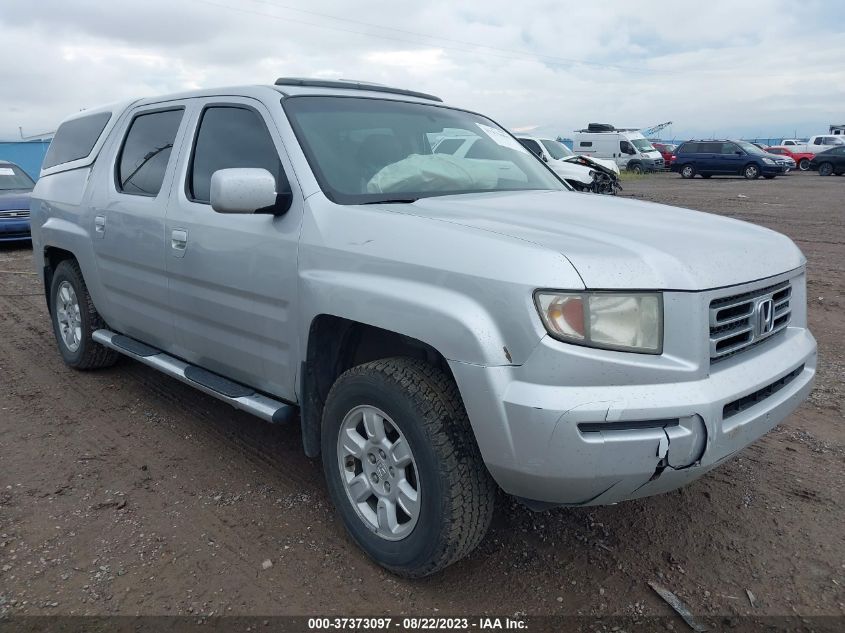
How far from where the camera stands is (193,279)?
3.57 m

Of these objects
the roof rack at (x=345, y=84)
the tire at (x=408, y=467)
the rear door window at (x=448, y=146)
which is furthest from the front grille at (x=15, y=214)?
the tire at (x=408, y=467)

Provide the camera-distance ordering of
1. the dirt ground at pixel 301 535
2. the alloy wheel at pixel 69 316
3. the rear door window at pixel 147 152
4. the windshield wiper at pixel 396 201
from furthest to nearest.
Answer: the alloy wheel at pixel 69 316
the rear door window at pixel 147 152
the windshield wiper at pixel 396 201
the dirt ground at pixel 301 535

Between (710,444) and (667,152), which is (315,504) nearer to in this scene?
(710,444)

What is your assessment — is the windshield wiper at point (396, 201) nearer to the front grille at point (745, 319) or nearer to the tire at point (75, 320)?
the front grille at point (745, 319)

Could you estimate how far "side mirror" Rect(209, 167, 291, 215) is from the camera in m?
2.85

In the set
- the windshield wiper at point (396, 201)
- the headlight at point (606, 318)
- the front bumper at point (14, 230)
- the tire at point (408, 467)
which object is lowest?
the tire at point (408, 467)

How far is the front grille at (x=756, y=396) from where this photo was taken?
236 cm

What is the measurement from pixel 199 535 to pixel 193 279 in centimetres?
125

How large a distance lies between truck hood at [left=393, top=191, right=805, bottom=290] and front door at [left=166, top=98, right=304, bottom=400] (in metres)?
0.62

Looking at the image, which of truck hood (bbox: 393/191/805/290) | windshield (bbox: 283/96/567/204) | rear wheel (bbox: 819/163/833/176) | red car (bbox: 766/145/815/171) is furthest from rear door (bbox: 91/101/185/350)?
red car (bbox: 766/145/815/171)

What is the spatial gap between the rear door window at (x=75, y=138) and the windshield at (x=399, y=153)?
7.38ft

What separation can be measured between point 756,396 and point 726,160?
3066 centimetres

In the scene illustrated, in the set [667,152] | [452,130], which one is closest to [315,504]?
[452,130]

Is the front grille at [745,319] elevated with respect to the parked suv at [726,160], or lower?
elevated
